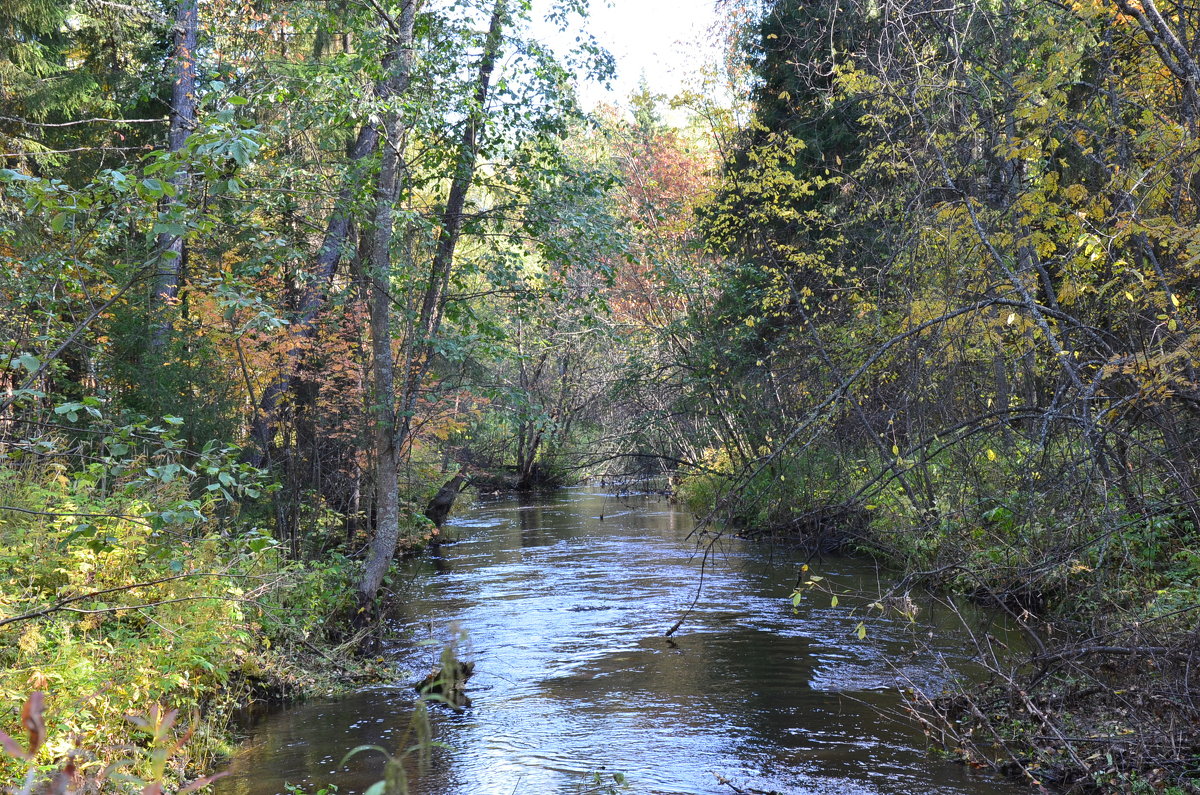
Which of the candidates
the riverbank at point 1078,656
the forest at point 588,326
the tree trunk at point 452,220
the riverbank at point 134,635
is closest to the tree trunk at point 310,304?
the forest at point 588,326

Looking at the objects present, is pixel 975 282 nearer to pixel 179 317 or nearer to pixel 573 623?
pixel 573 623

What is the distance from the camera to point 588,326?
13523mm

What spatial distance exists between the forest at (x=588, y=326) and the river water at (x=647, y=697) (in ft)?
1.85

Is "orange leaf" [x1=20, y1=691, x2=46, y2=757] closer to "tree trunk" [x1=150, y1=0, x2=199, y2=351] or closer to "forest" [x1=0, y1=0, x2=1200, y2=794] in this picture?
"forest" [x1=0, y1=0, x2=1200, y2=794]

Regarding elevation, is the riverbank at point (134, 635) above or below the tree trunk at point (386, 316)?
below

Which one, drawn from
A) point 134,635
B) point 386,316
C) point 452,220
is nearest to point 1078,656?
point 134,635

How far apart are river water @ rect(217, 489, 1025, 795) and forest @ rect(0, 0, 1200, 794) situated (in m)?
0.56

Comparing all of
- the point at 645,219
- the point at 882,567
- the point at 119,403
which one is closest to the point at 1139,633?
the point at 882,567

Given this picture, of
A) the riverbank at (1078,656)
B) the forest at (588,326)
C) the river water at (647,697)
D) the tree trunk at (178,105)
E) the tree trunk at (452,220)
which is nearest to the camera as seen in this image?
the forest at (588,326)

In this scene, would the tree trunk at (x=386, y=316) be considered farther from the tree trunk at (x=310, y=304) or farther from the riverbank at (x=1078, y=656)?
the riverbank at (x=1078, y=656)

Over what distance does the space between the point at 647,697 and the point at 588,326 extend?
259 inches

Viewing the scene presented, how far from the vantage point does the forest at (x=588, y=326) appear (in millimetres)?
4918

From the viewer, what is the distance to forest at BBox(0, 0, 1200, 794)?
4918 millimetres

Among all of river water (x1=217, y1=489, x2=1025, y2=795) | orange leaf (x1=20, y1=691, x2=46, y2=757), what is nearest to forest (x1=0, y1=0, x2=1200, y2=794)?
orange leaf (x1=20, y1=691, x2=46, y2=757)
